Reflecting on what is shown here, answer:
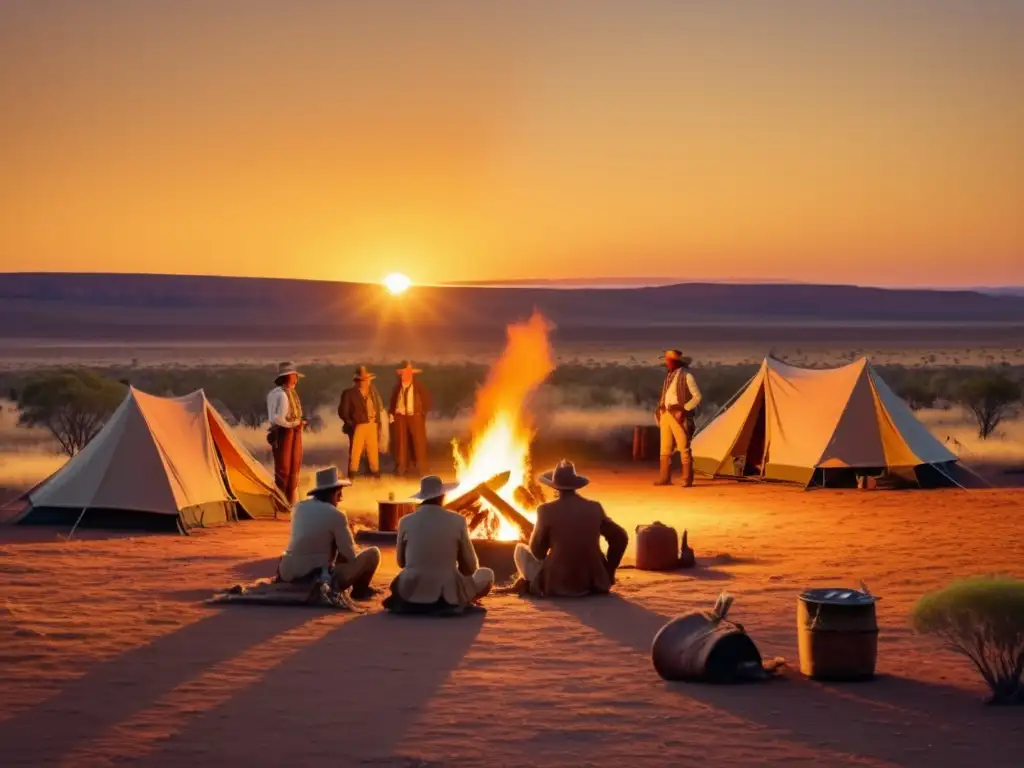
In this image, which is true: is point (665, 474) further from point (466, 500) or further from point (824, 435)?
point (466, 500)

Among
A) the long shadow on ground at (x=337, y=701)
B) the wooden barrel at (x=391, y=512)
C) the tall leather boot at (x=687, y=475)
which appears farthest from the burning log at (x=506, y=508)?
the tall leather boot at (x=687, y=475)

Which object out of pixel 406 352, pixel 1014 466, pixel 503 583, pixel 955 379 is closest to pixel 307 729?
pixel 503 583

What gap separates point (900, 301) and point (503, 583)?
162519 millimetres

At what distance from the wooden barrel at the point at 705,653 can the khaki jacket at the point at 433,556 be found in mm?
2239

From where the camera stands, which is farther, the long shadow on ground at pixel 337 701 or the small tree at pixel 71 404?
the small tree at pixel 71 404

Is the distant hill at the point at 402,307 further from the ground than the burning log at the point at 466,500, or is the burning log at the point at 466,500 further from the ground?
the distant hill at the point at 402,307

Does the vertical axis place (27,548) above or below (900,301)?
below

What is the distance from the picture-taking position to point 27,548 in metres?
14.3

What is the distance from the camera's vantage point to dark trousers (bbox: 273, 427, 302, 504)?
16.8 metres

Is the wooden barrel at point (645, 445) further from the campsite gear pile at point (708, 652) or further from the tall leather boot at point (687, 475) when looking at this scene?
the campsite gear pile at point (708, 652)

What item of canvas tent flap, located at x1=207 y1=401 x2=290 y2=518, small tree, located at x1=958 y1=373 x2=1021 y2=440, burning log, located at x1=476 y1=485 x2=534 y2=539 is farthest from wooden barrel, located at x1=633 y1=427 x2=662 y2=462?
burning log, located at x1=476 y1=485 x2=534 y2=539

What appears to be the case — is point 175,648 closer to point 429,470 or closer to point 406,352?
point 429,470

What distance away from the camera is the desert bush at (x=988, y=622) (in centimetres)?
835

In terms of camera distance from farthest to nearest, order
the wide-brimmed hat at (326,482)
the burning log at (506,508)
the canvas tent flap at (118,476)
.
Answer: the canvas tent flap at (118,476)
the burning log at (506,508)
the wide-brimmed hat at (326,482)
